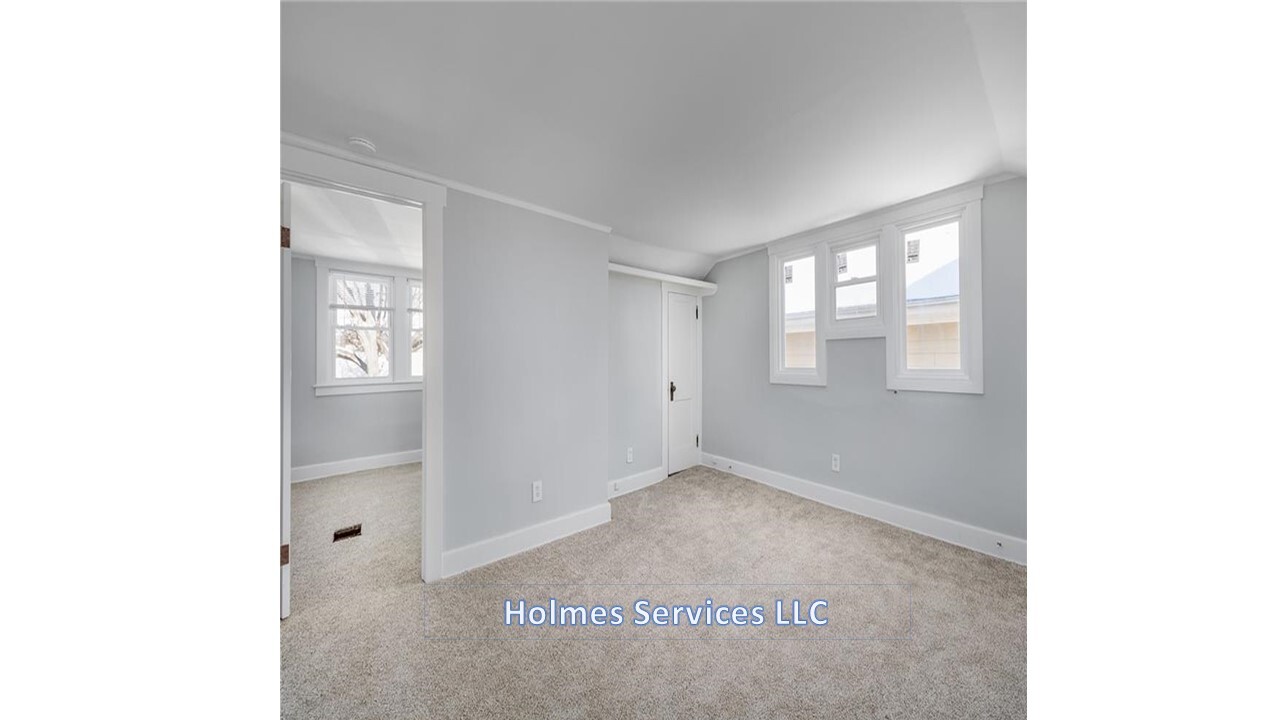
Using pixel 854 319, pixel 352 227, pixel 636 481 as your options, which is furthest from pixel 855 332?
pixel 352 227

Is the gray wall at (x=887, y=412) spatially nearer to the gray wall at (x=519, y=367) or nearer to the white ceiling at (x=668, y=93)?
the white ceiling at (x=668, y=93)

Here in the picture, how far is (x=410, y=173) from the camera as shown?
2051 millimetres

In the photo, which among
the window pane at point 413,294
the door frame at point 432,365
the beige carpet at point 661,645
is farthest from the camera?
the window pane at point 413,294

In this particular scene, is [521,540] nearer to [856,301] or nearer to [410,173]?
[410,173]

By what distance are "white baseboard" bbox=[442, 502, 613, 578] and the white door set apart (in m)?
1.22

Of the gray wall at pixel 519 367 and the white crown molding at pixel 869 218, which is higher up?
the white crown molding at pixel 869 218

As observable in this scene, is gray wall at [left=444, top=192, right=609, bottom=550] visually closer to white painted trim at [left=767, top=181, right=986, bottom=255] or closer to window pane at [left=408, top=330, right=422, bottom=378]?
white painted trim at [left=767, top=181, right=986, bottom=255]

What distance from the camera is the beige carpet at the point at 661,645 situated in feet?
4.51

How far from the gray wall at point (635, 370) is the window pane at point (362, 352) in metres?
2.81

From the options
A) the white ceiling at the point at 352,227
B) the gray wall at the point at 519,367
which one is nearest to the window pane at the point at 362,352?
the white ceiling at the point at 352,227

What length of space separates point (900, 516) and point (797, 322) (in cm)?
164

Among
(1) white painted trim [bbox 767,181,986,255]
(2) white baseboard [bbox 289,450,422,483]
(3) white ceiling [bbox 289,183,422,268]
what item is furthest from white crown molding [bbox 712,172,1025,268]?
(2) white baseboard [bbox 289,450,422,483]
